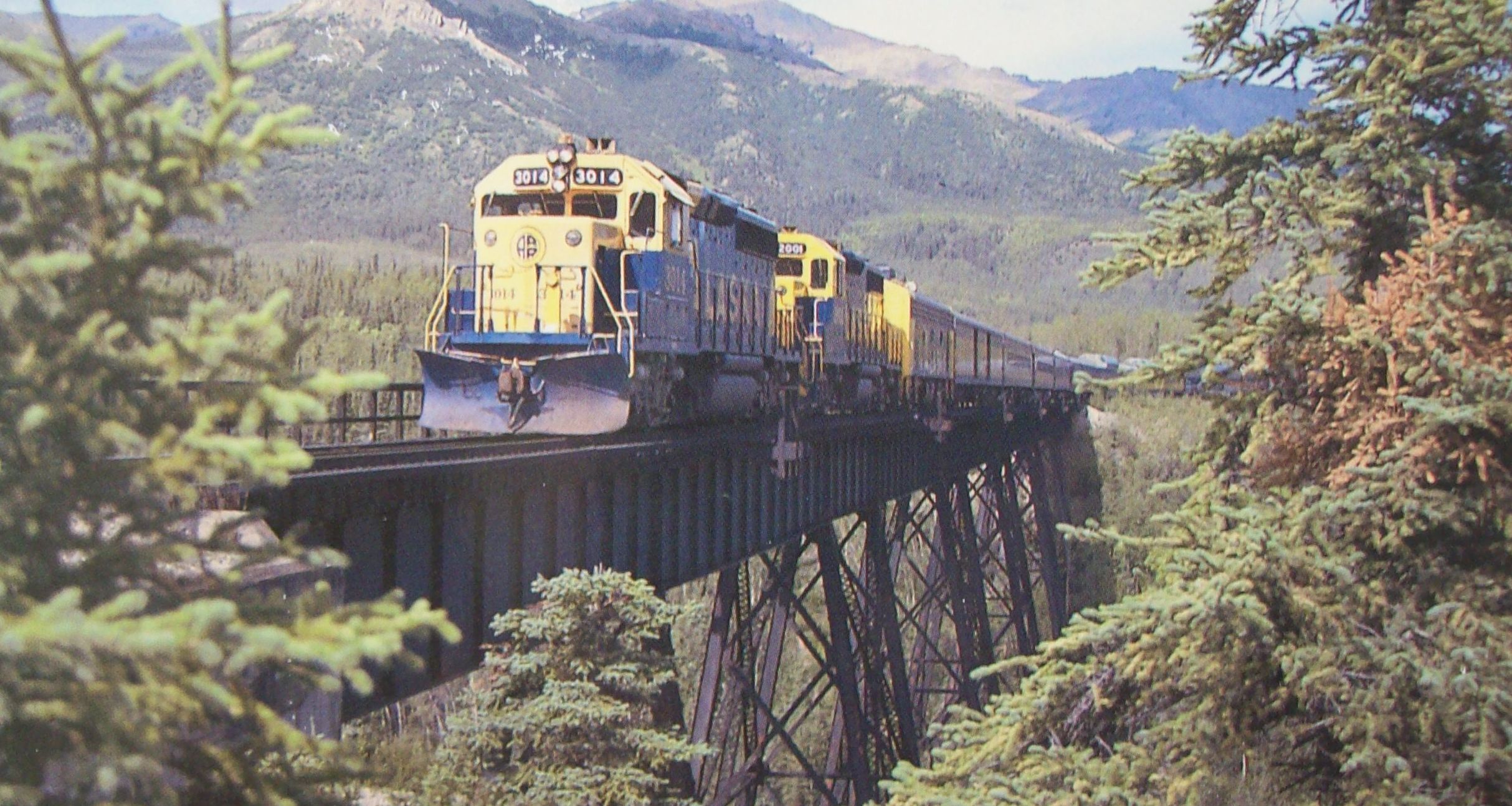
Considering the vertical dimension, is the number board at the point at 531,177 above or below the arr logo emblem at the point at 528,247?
above

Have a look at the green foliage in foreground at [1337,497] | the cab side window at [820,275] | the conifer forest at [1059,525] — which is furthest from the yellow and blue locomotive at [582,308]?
the green foliage in foreground at [1337,497]

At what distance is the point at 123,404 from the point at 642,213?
41.4ft

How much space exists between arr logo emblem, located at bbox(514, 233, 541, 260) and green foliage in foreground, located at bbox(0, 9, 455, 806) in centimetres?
1212

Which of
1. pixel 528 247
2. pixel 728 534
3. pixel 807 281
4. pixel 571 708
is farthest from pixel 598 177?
pixel 571 708

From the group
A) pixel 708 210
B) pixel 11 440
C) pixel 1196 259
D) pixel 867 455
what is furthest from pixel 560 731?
pixel 867 455

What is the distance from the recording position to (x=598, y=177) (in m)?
15.9

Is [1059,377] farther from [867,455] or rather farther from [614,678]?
[614,678]

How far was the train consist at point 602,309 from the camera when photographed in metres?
14.3

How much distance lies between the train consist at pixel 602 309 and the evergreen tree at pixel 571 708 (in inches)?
167

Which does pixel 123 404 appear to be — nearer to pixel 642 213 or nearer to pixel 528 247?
pixel 528 247

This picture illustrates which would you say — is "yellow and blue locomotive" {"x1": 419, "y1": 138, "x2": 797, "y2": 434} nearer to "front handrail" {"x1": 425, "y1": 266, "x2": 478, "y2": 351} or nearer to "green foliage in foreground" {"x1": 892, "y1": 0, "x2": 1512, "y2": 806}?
"front handrail" {"x1": 425, "y1": 266, "x2": 478, "y2": 351}

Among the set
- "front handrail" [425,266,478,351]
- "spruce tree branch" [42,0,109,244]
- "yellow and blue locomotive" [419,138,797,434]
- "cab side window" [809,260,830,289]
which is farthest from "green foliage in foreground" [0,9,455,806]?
"cab side window" [809,260,830,289]

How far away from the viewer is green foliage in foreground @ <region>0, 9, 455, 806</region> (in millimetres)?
3152

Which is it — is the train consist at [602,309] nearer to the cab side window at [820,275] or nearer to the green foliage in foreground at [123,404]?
the cab side window at [820,275]
